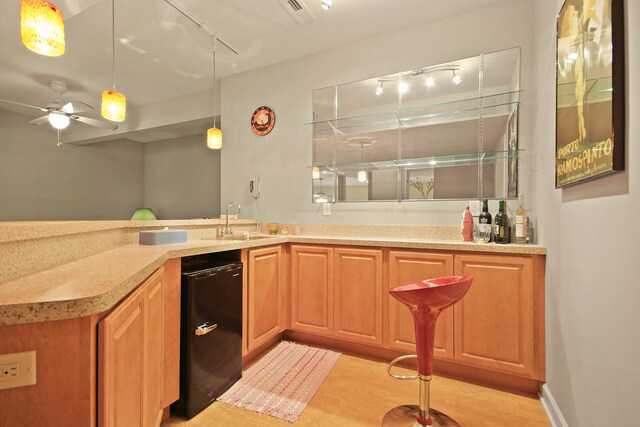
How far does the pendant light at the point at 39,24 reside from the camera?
5.55 ft

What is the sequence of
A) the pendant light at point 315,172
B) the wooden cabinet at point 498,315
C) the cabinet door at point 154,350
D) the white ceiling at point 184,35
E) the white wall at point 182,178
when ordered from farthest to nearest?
the white wall at point 182,178 → the pendant light at point 315,172 → the white ceiling at point 184,35 → the wooden cabinet at point 498,315 → the cabinet door at point 154,350

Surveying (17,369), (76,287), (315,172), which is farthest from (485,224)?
(17,369)

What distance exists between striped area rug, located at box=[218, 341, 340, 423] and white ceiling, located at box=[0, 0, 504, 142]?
2.92 meters

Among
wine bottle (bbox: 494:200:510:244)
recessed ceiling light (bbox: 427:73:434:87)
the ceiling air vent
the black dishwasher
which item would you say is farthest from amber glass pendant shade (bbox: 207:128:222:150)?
wine bottle (bbox: 494:200:510:244)

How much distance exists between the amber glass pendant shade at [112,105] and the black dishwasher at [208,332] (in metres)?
1.74

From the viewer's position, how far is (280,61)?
3.35 m

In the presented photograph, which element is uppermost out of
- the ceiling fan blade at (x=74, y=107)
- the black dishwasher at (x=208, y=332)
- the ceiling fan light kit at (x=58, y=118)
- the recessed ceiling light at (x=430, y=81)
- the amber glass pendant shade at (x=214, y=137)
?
the ceiling fan blade at (x=74, y=107)

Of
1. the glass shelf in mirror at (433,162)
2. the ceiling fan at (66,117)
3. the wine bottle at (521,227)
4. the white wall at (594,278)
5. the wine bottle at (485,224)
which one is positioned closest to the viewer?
the white wall at (594,278)

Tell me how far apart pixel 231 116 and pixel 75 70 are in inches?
82.7

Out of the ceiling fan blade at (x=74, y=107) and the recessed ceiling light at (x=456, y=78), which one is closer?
the recessed ceiling light at (x=456, y=78)

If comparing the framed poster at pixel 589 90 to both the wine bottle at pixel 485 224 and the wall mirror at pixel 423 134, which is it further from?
the wall mirror at pixel 423 134

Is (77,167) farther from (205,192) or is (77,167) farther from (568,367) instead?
(568,367)

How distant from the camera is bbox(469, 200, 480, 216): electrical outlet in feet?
7.93

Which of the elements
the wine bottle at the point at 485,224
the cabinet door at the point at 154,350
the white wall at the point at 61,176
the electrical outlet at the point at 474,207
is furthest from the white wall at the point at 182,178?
the wine bottle at the point at 485,224
